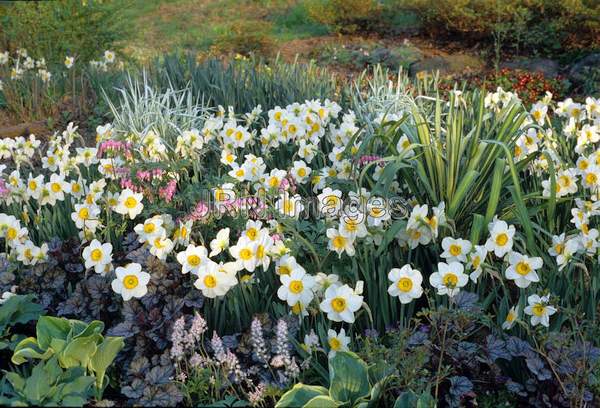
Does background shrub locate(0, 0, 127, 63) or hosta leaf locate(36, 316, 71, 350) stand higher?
background shrub locate(0, 0, 127, 63)

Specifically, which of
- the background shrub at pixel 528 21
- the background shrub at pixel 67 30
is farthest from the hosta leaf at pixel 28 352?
the background shrub at pixel 528 21

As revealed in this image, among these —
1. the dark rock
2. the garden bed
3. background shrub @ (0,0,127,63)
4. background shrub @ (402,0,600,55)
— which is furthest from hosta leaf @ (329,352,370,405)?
background shrub @ (402,0,600,55)

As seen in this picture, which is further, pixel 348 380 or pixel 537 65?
pixel 537 65

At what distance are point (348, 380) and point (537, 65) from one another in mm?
6480

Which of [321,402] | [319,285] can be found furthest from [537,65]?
[321,402]

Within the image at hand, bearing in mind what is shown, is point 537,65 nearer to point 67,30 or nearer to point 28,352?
point 67,30

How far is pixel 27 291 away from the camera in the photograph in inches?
102

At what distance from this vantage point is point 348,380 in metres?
2.01

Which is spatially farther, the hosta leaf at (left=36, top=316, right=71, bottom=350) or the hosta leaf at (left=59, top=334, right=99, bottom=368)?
the hosta leaf at (left=36, top=316, right=71, bottom=350)

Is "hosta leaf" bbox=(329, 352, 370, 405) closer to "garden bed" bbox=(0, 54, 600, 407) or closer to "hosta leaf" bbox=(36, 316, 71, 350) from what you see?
"garden bed" bbox=(0, 54, 600, 407)

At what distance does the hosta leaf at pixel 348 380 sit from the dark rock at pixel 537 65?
6155mm

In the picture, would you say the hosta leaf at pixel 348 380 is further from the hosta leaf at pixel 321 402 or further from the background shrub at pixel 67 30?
the background shrub at pixel 67 30

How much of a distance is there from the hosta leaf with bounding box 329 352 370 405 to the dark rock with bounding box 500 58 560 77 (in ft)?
20.2

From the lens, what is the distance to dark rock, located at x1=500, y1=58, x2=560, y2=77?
748cm
